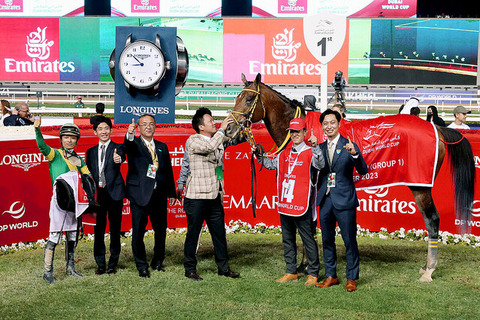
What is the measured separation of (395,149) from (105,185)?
337 cm

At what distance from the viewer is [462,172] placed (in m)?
7.32

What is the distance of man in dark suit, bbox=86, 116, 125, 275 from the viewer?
689cm

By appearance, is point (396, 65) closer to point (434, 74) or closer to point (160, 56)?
point (434, 74)

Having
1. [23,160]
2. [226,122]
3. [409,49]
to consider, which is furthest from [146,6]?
[226,122]

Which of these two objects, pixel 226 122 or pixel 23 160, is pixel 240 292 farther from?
pixel 23 160

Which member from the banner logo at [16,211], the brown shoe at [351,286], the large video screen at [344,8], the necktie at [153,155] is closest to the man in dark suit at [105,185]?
the necktie at [153,155]

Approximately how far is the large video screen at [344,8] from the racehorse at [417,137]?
1093 inches

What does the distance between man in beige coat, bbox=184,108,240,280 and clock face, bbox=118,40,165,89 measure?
1845mm

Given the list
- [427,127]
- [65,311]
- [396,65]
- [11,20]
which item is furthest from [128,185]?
[11,20]

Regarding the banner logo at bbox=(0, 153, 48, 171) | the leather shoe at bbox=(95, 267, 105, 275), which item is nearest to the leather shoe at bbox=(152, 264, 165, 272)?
the leather shoe at bbox=(95, 267, 105, 275)

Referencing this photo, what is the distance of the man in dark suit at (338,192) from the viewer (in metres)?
6.24

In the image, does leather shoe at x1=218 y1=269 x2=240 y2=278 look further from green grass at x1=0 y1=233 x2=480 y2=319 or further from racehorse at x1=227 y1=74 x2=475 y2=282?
racehorse at x1=227 y1=74 x2=475 y2=282

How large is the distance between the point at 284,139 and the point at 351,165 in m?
1.22

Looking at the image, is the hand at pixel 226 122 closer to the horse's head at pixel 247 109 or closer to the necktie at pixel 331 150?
the horse's head at pixel 247 109
